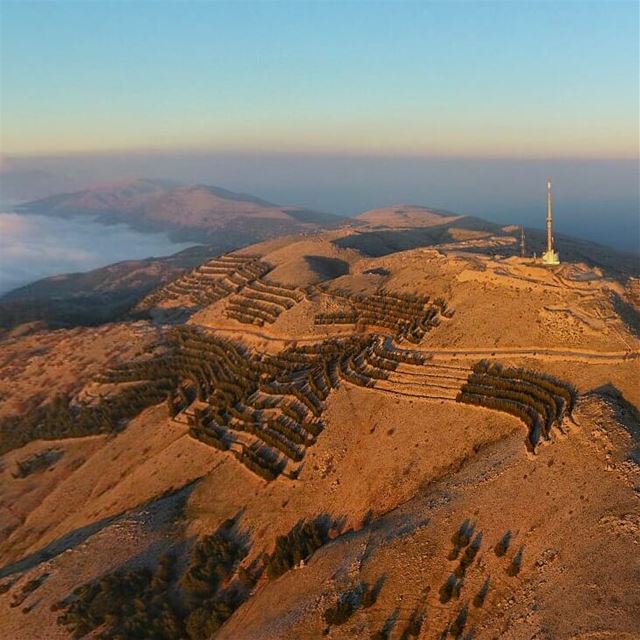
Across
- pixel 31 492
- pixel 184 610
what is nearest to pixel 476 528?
pixel 184 610

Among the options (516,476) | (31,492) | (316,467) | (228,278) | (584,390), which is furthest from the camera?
(228,278)

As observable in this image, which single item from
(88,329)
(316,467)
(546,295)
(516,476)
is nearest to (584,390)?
(516,476)

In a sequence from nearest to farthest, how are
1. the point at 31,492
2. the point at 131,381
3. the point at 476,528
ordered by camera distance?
the point at 476,528 < the point at 31,492 < the point at 131,381

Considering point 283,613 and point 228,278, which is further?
point 228,278

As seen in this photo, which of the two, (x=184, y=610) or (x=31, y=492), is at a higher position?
(x=184, y=610)

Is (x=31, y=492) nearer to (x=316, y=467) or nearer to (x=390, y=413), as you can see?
(x=316, y=467)

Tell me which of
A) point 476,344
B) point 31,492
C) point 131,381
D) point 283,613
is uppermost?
point 476,344
